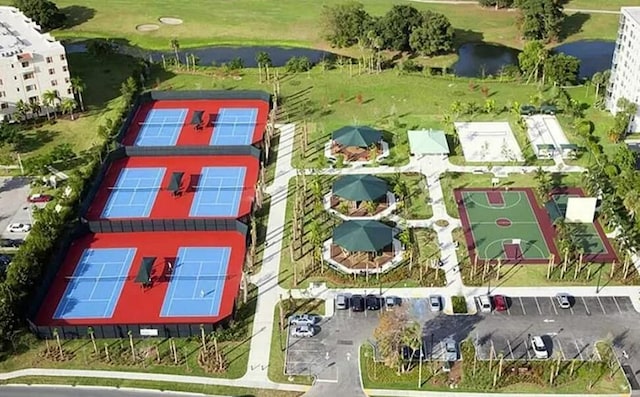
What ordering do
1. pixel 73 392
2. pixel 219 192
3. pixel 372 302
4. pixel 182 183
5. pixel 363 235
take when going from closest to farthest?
pixel 73 392 → pixel 372 302 → pixel 363 235 → pixel 219 192 → pixel 182 183

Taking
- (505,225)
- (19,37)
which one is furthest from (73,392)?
(19,37)

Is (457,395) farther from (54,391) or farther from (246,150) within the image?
(246,150)

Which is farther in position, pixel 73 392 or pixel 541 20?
pixel 541 20

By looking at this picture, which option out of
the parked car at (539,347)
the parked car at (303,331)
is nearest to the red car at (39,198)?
the parked car at (303,331)

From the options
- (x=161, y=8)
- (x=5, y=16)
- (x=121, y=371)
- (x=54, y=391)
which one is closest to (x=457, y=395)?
(x=121, y=371)

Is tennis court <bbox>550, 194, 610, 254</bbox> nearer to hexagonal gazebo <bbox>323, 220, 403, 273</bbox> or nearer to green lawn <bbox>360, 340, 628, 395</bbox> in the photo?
green lawn <bbox>360, 340, 628, 395</bbox>

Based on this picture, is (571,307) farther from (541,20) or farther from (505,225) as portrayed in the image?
(541,20)
